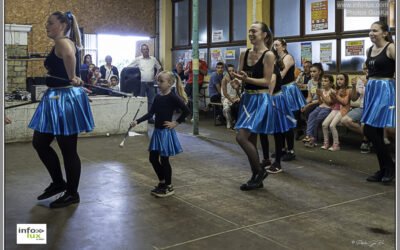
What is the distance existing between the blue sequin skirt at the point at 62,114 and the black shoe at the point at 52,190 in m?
0.60

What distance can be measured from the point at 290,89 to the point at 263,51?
1.61m

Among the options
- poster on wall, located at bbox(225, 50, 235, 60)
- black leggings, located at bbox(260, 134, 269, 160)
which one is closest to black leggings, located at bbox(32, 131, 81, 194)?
black leggings, located at bbox(260, 134, 269, 160)

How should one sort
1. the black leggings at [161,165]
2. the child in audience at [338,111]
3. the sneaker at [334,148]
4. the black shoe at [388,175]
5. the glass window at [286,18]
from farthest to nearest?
the glass window at [286,18], the child in audience at [338,111], the sneaker at [334,148], the black shoe at [388,175], the black leggings at [161,165]

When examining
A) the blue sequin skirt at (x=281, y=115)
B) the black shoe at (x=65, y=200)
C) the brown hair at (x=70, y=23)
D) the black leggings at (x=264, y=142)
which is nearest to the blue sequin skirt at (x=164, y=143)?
the black shoe at (x=65, y=200)

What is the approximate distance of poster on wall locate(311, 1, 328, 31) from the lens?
31.9 feet

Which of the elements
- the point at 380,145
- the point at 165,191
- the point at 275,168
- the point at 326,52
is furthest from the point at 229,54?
the point at 165,191

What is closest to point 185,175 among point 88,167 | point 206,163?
point 206,163

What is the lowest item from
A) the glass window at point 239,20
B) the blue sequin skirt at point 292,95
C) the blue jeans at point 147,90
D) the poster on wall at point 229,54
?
the blue sequin skirt at point 292,95

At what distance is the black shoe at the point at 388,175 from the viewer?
5102mm

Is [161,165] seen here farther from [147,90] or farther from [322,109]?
[147,90]

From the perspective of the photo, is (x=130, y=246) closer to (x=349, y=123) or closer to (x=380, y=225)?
(x=380, y=225)

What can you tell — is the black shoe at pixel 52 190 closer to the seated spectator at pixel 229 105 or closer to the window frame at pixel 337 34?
the seated spectator at pixel 229 105

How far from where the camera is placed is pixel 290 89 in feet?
20.4

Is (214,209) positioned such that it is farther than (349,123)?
No
